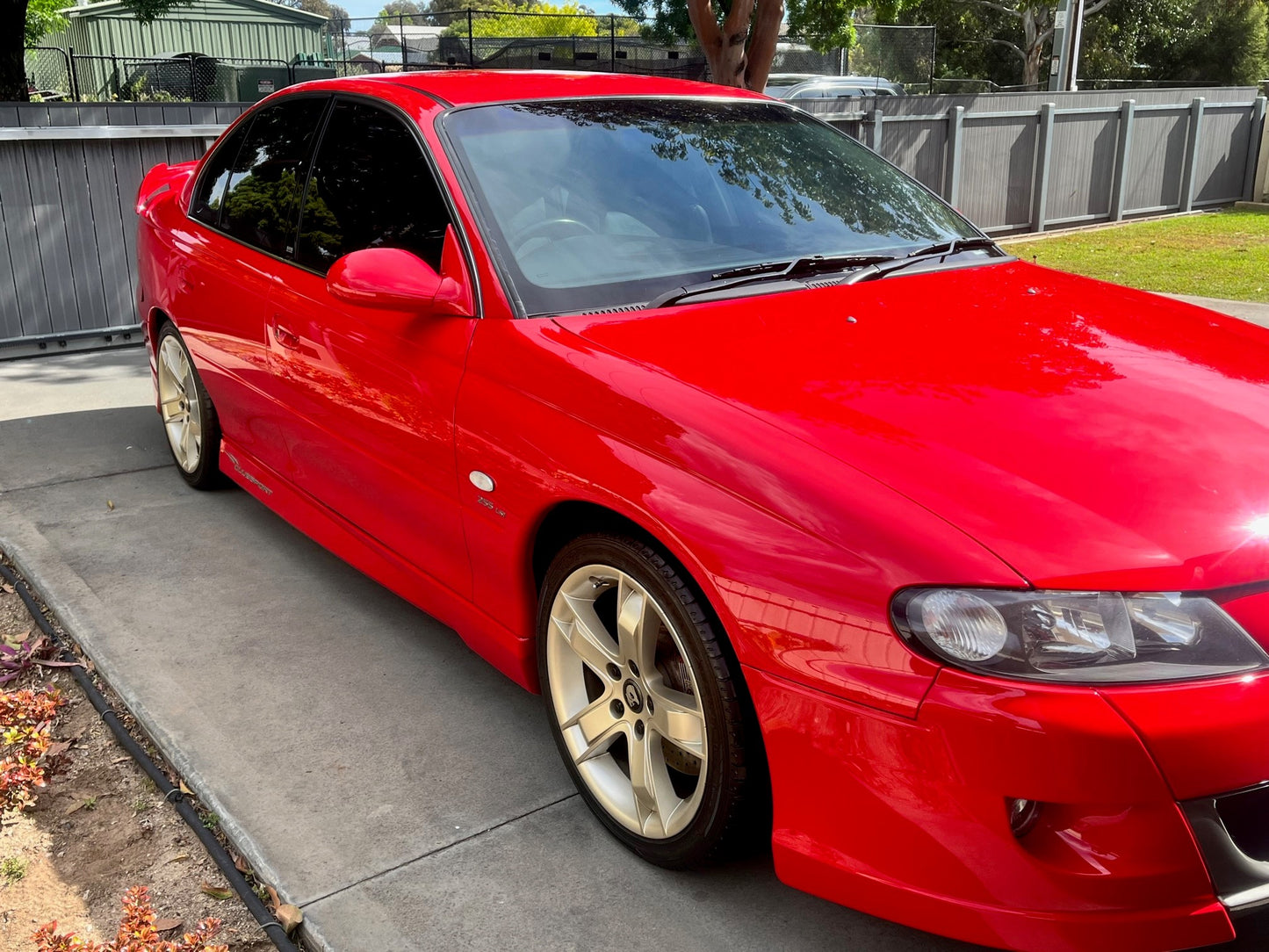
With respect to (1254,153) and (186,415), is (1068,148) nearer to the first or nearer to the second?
(1254,153)

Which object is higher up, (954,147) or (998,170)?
(954,147)

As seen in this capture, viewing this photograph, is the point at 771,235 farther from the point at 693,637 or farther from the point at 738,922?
the point at 738,922

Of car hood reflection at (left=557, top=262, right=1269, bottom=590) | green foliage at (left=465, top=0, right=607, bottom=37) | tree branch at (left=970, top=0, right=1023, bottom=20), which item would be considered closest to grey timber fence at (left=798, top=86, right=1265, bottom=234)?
car hood reflection at (left=557, top=262, right=1269, bottom=590)

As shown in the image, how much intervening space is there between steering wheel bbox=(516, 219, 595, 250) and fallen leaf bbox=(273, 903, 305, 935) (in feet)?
5.42

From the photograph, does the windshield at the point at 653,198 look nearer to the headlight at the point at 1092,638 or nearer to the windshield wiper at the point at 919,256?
the windshield wiper at the point at 919,256

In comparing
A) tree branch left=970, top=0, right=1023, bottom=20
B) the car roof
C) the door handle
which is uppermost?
tree branch left=970, top=0, right=1023, bottom=20

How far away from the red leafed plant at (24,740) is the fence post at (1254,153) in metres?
18.5

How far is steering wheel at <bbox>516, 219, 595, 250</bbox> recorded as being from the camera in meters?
3.15

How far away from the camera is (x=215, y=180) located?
483 cm

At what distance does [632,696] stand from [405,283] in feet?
3.88

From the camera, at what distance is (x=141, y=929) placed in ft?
8.23

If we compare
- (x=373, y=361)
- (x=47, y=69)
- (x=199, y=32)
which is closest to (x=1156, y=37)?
(x=199, y=32)

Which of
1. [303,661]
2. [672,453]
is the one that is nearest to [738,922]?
[672,453]

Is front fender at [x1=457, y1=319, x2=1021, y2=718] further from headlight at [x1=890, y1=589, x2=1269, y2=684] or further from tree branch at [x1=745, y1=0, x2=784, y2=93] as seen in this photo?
tree branch at [x1=745, y1=0, x2=784, y2=93]
